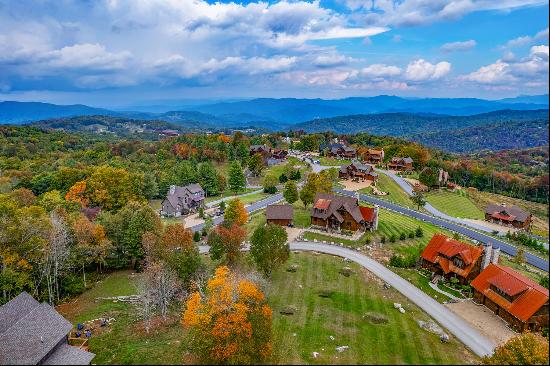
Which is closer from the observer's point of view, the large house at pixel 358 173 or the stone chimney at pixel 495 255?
the stone chimney at pixel 495 255

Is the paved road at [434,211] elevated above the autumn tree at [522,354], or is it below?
below

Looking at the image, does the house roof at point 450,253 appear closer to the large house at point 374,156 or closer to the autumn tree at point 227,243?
the autumn tree at point 227,243

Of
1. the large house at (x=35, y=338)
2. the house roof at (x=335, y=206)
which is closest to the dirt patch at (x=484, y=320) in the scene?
the house roof at (x=335, y=206)

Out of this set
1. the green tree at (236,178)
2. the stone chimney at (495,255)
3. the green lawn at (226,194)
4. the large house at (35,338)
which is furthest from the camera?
the green tree at (236,178)

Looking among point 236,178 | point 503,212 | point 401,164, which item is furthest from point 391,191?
point 503,212

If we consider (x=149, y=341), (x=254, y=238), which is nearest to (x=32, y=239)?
(x=149, y=341)

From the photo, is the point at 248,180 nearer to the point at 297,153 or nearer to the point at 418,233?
the point at 297,153

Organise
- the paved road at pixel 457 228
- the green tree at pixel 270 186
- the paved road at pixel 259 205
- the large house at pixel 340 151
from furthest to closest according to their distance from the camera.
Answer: the large house at pixel 340 151, the green tree at pixel 270 186, the paved road at pixel 259 205, the paved road at pixel 457 228

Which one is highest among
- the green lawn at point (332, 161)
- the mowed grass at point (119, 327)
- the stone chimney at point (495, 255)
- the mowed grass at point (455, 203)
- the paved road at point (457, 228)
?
the green lawn at point (332, 161)
